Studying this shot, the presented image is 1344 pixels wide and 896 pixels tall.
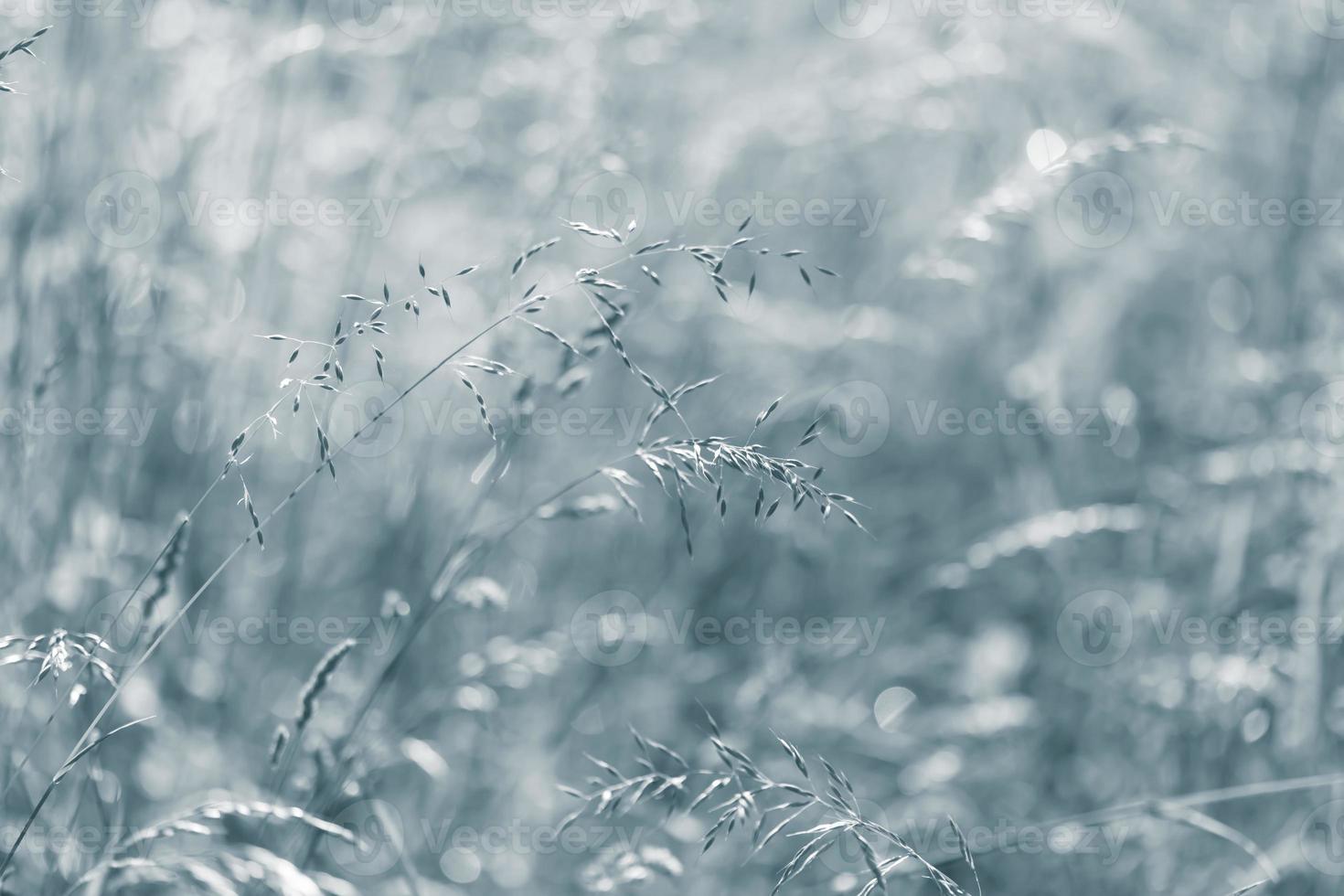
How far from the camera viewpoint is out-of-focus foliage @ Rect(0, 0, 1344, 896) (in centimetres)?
169

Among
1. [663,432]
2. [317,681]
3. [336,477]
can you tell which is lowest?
[663,432]

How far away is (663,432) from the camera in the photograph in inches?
91.9

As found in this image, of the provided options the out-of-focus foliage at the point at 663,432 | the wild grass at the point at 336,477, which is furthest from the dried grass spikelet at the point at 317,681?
the out-of-focus foliage at the point at 663,432

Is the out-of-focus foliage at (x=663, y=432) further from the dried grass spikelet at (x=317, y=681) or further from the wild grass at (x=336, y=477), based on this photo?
the dried grass spikelet at (x=317, y=681)

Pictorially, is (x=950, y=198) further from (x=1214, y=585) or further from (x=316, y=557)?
(x=316, y=557)

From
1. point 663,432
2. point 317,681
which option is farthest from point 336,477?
point 663,432

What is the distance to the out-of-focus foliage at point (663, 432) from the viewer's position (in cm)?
169

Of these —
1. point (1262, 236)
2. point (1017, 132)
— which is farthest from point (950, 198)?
point (1262, 236)

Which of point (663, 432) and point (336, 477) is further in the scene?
point (663, 432)

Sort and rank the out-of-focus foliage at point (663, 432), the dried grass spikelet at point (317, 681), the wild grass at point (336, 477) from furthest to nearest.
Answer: the out-of-focus foliage at point (663, 432) → the dried grass spikelet at point (317, 681) → the wild grass at point (336, 477)

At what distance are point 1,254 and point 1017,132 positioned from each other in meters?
2.51

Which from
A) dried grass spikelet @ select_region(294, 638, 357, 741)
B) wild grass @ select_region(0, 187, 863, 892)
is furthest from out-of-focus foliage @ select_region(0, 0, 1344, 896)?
dried grass spikelet @ select_region(294, 638, 357, 741)

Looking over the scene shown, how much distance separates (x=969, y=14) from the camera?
2.81 meters

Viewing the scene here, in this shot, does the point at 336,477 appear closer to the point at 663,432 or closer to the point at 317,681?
the point at 317,681
